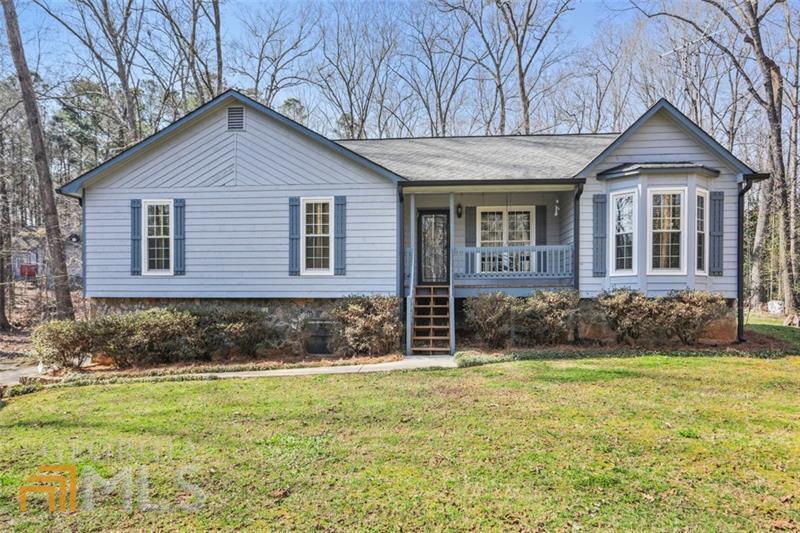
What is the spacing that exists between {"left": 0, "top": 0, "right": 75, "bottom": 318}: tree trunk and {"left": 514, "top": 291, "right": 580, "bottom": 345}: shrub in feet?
37.2

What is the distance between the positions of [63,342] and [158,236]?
10.00 ft

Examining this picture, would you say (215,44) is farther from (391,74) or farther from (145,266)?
(145,266)

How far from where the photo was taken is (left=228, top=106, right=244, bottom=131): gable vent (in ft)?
35.2

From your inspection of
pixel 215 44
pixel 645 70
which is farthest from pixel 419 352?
pixel 645 70

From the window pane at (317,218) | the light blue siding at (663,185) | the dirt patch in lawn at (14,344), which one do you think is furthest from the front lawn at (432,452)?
the dirt patch in lawn at (14,344)

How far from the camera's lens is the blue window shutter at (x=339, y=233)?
10.6m

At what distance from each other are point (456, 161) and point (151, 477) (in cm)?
988

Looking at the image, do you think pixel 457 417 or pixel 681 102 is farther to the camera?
pixel 681 102

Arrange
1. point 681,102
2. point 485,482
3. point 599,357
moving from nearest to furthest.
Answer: point 485,482 < point 599,357 < point 681,102

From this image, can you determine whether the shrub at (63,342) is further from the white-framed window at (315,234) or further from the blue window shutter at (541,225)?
the blue window shutter at (541,225)

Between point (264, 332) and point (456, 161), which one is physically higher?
point (456, 161)

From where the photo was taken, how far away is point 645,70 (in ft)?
82.7

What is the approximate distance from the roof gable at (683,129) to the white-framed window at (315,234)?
5.67 m

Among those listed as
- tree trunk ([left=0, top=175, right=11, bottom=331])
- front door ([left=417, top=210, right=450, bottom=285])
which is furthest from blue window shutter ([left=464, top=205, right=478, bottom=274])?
tree trunk ([left=0, top=175, right=11, bottom=331])
